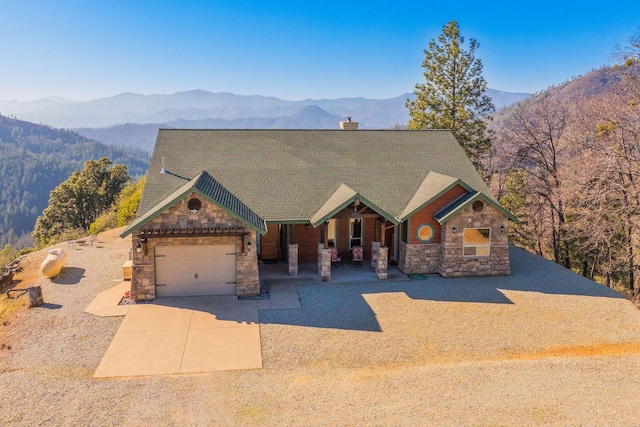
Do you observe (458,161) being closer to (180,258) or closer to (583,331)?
(583,331)

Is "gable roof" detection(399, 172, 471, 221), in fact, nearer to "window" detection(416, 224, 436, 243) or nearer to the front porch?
"window" detection(416, 224, 436, 243)

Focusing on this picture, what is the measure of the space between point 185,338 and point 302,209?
7227 millimetres

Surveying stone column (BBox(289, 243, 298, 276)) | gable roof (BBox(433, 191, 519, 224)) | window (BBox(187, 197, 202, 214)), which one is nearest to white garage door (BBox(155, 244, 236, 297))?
window (BBox(187, 197, 202, 214))

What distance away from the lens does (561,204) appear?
24.8 m

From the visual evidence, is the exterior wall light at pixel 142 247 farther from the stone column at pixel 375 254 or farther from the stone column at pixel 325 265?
the stone column at pixel 375 254

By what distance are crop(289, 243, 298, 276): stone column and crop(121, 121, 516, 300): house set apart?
44 mm

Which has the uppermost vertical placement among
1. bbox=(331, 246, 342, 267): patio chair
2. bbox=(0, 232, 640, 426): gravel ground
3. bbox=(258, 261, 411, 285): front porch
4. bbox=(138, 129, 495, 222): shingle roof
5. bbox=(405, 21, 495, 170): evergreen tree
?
bbox=(405, 21, 495, 170): evergreen tree

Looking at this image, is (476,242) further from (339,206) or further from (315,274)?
(315,274)

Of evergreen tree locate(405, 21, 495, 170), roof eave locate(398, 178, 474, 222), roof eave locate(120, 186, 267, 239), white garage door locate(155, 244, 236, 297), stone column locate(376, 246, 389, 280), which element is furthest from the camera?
evergreen tree locate(405, 21, 495, 170)

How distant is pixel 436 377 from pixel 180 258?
31.5ft

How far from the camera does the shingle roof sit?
1823cm

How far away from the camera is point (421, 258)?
18438 millimetres

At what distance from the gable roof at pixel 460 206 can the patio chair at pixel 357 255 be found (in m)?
3.57

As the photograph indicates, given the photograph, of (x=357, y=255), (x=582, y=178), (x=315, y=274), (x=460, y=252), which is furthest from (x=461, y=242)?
(x=582, y=178)
